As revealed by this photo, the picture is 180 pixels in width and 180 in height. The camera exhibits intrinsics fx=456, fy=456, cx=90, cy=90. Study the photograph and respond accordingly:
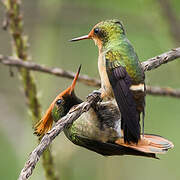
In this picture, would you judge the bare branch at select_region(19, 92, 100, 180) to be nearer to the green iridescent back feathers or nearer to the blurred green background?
the green iridescent back feathers

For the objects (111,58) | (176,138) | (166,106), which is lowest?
(176,138)

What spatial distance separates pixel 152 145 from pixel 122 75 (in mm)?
500

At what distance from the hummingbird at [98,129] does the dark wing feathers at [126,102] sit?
0.12 metres

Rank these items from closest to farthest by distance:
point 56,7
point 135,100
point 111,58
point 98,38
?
point 135,100, point 111,58, point 98,38, point 56,7

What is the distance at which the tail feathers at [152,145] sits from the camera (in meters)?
2.82

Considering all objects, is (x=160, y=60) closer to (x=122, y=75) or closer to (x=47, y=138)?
(x=122, y=75)

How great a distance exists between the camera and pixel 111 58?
10.4ft

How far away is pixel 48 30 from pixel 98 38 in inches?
63.1

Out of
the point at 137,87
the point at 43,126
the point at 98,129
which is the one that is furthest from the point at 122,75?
the point at 43,126

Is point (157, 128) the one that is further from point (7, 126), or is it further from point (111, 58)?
point (111, 58)

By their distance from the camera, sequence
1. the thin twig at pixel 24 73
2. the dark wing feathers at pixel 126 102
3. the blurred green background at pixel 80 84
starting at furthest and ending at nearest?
the blurred green background at pixel 80 84, the thin twig at pixel 24 73, the dark wing feathers at pixel 126 102

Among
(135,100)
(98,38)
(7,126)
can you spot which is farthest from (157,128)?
(135,100)

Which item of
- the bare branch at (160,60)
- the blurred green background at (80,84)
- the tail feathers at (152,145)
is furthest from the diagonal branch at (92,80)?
the tail feathers at (152,145)

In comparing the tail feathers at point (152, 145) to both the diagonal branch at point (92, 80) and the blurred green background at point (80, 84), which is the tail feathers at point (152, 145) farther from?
the blurred green background at point (80, 84)
